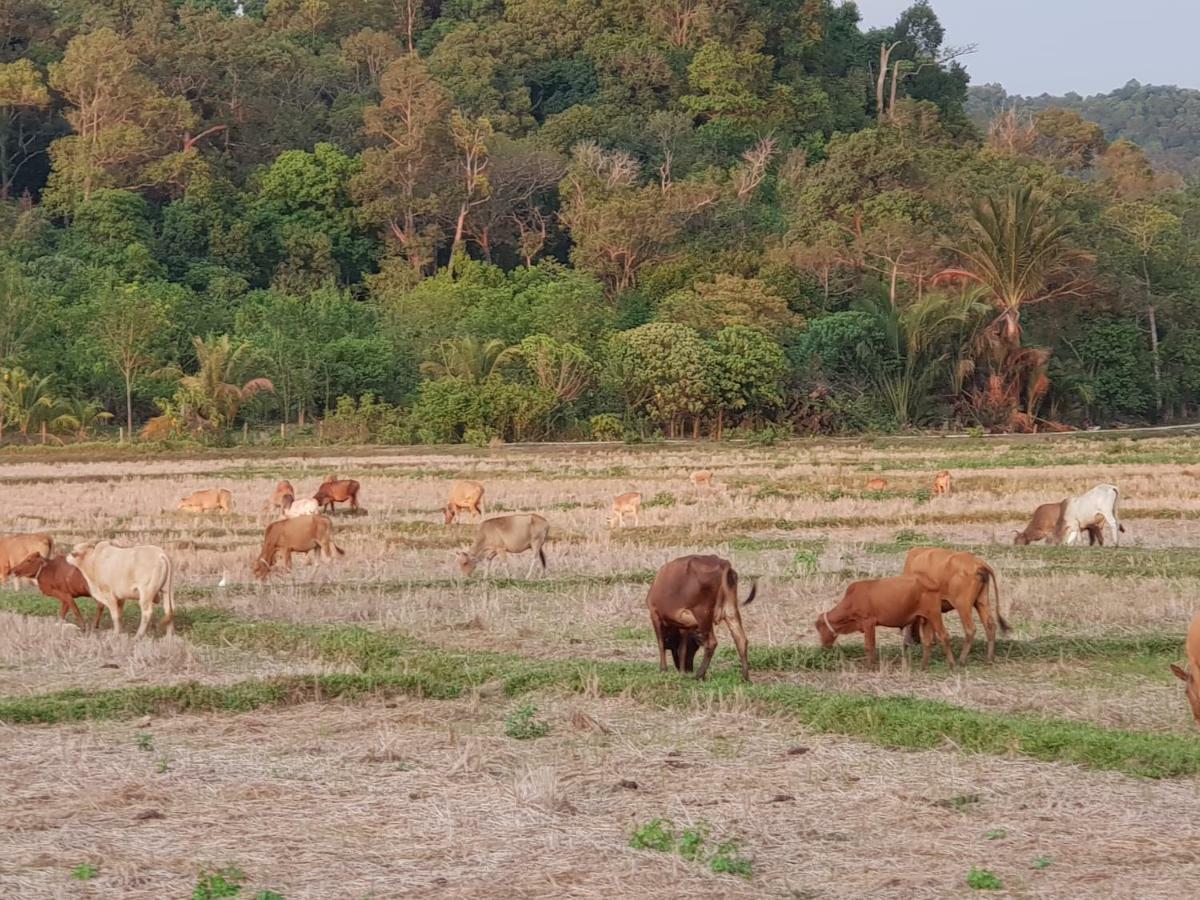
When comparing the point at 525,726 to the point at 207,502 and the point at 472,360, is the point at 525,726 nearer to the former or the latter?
the point at 207,502

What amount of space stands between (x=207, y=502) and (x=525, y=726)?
1887cm

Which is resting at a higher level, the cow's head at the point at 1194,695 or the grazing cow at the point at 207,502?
the grazing cow at the point at 207,502

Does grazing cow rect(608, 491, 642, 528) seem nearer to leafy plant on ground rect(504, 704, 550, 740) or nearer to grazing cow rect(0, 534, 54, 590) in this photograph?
grazing cow rect(0, 534, 54, 590)

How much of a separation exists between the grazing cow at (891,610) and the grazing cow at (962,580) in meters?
0.09

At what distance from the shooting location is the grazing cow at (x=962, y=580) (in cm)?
1306

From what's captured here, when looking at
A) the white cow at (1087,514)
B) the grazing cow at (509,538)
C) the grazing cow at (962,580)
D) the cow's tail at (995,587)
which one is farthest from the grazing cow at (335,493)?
the grazing cow at (962,580)

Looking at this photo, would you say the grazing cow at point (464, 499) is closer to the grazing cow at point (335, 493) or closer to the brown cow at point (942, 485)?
the grazing cow at point (335, 493)

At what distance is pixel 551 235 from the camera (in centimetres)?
7888

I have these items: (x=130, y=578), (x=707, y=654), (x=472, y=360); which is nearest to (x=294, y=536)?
(x=130, y=578)

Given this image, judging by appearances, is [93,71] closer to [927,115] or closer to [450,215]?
[450,215]

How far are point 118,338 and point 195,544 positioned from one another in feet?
104

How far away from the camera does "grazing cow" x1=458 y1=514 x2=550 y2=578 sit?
797 inches

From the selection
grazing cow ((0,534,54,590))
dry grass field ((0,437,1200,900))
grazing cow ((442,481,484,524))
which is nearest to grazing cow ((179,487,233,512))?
grazing cow ((442,481,484,524))

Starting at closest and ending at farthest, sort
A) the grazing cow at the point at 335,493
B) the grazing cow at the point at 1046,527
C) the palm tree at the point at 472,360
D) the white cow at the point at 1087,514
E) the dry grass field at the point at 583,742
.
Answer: the dry grass field at the point at 583,742, the white cow at the point at 1087,514, the grazing cow at the point at 1046,527, the grazing cow at the point at 335,493, the palm tree at the point at 472,360
